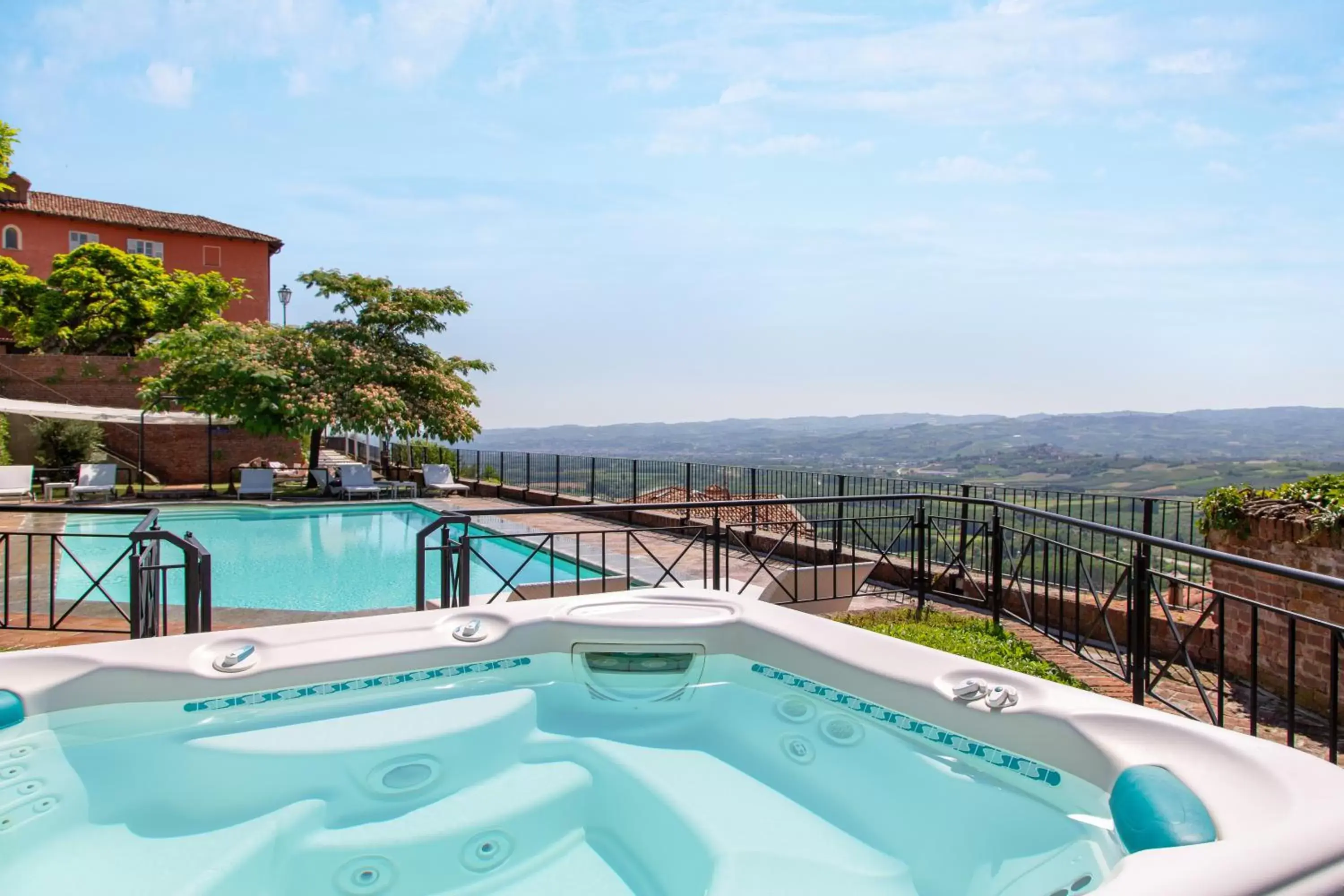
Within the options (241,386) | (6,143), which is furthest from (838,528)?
(6,143)

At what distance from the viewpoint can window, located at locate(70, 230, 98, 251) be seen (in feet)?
101

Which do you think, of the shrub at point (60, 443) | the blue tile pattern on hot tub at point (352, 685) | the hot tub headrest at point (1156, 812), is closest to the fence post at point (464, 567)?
the blue tile pattern on hot tub at point (352, 685)

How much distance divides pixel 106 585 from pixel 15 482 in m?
7.29

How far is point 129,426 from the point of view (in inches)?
769

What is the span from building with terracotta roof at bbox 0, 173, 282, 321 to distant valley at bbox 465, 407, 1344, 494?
1334 centimetres

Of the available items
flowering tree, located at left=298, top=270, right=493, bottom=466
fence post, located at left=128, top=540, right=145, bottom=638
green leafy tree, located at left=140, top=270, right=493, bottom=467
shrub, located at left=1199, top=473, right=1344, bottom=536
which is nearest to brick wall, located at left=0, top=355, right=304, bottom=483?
green leafy tree, located at left=140, top=270, right=493, bottom=467

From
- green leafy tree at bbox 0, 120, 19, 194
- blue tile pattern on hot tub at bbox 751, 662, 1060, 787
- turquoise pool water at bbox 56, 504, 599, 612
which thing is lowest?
turquoise pool water at bbox 56, 504, 599, 612

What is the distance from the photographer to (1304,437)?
38250 millimetres

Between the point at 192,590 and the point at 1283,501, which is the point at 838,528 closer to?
the point at 1283,501

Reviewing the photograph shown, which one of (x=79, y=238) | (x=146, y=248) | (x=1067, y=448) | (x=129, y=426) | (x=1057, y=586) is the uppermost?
(x=79, y=238)

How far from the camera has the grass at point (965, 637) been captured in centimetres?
473

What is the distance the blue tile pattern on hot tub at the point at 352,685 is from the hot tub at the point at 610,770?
0.4 inches

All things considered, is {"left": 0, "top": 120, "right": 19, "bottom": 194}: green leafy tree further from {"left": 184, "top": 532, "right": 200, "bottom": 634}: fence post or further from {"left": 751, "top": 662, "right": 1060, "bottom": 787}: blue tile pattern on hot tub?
{"left": 751, "top": 662, "right": 1060, "bottom": 787}: blue tile pattern on hot tub

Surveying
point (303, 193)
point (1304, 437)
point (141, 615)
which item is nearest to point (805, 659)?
point (141, 615)
